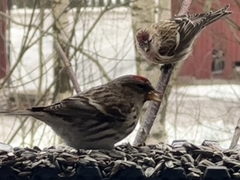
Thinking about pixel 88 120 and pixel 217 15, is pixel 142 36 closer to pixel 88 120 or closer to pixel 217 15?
pixel 217 15

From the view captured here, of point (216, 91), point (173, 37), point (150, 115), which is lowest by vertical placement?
point (216, 91)

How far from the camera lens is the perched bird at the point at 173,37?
203cm

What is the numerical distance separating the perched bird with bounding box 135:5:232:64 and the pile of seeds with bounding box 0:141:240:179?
69cm

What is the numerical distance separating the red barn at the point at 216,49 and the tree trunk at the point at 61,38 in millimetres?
468

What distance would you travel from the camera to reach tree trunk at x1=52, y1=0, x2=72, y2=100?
2.73 m

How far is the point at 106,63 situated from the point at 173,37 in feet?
2.58

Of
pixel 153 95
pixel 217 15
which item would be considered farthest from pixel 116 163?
pixel 217 15

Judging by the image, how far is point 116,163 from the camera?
3.67 feet

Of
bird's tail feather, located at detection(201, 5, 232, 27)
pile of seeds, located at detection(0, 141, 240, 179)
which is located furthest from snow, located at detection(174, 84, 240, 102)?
pile of seeds, located at detection(0, 141, 240, 179)

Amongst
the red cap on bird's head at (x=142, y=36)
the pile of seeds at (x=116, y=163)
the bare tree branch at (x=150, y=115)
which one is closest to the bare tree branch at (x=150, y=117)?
the bare tree branch at (x=150, y=115)

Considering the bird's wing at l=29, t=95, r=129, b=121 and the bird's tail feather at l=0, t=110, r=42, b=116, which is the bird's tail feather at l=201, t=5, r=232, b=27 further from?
the bird's tail feather at l=0, t=110, r=42, b=116

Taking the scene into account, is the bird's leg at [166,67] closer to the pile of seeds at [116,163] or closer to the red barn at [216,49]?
the pile of seeds at [116,163]

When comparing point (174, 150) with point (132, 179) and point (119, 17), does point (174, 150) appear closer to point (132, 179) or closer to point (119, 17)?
point (132, 179)

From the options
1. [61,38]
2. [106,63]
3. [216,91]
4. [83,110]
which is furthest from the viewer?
[216,91]
